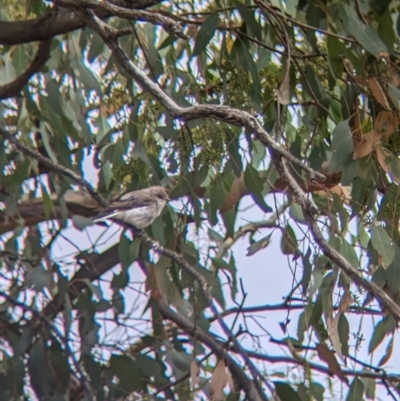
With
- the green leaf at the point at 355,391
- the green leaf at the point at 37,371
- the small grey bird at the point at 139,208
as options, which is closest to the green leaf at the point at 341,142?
the green leaf at the point at 355,391

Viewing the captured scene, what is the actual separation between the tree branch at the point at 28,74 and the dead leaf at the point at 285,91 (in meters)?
0.58

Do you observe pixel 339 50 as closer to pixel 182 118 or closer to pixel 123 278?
pixel 182 118

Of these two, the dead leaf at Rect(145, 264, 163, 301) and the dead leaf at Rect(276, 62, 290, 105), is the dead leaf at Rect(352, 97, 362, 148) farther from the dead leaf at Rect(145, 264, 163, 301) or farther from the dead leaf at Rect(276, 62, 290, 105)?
the dead leaf at Rect(145, 264, 163, 301)

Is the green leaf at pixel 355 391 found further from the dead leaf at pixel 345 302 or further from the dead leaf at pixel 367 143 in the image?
the dead leaf at pixel 367 143

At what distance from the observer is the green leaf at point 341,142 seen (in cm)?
189

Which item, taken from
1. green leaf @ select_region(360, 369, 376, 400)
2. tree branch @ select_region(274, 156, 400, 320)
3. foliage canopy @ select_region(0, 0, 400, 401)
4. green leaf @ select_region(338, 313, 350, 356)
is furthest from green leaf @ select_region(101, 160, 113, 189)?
tree branch @ select_region(274, 156, 400, 320)

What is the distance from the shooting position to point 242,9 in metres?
2.03

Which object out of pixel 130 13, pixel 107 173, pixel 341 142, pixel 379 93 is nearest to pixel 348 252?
pixel 341 142

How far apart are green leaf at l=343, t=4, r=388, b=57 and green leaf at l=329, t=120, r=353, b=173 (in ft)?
0.51

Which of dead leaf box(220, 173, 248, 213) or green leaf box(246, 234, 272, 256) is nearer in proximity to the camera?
green leaf box(246, 234, 272, 256)

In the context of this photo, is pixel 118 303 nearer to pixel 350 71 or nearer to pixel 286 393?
pixel 286 393

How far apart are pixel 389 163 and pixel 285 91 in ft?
1.00

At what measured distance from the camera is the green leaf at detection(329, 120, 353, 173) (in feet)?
→ 6.20

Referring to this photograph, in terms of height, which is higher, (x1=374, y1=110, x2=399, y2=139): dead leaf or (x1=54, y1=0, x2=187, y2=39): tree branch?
(x1=54, y1=0, x2=187, y2=39): tree branch
